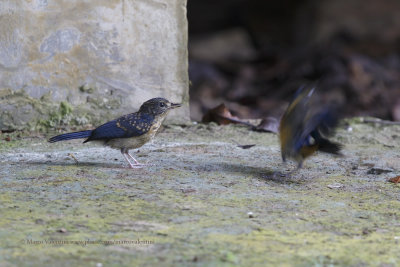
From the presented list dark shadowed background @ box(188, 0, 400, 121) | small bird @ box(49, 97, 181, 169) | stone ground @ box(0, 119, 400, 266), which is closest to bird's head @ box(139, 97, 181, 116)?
small bird @ box(49, 97, 181, 169)

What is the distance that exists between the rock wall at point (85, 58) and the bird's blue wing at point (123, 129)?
1.10 meters

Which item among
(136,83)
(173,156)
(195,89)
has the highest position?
(136,83)

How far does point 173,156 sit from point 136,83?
3.72ft

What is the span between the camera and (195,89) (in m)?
11.6

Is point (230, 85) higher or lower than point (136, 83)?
lower

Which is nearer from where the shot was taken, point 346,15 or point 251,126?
point 251,126

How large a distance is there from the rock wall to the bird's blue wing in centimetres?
110

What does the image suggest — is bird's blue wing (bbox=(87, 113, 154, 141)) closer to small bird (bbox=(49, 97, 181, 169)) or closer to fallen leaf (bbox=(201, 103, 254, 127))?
small bird (bbox=(49, 97, 181, 169))

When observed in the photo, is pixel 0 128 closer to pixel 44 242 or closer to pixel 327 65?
pixel 44 242

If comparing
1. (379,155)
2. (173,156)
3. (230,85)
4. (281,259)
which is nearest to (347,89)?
(230,85)

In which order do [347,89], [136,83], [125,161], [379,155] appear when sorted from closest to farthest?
[125,161]
[379,155]
[136,83]
[347,89]

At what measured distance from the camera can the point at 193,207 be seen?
3.50m

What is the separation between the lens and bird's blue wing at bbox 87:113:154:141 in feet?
15.1

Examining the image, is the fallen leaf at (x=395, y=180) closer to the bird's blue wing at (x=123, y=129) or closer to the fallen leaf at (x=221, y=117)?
the bird's blue wing at (x=123, y=129)
